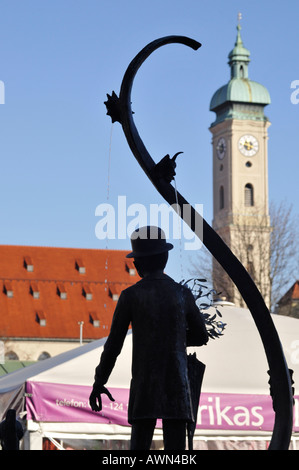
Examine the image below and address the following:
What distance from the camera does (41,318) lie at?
8588 cm

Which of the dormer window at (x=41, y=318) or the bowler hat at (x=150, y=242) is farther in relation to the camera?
the dormer window at (x=41, y=318)

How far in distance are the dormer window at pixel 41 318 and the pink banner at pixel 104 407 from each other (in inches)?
2952

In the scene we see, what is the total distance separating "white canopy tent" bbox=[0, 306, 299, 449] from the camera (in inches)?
434

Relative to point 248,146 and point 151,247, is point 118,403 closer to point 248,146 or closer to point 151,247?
point 151,247

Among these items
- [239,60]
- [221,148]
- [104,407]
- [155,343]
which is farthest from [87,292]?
[155,343]

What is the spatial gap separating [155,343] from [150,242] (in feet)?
1.79

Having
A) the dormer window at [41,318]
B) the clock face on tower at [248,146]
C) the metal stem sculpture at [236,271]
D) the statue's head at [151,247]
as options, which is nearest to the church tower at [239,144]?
the clock face on tower at [248,146]

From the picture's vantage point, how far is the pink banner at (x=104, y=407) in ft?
36.1

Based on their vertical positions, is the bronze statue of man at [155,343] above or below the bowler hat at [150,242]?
below

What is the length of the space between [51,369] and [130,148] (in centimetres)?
544

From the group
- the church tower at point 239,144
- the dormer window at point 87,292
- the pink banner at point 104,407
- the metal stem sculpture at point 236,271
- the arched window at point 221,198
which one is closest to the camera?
the metal stem sculpture at point 236,271

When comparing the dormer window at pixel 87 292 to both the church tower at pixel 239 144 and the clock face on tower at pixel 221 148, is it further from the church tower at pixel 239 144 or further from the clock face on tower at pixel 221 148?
the clock face on tower at pixel 221 148

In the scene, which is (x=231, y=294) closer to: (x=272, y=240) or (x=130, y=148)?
(x=272, y=240)

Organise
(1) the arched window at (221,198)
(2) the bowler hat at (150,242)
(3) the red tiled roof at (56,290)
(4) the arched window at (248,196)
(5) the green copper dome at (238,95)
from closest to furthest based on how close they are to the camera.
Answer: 1. (2) the bowler hat at (150,242)
2. (3) the red tiled roof at (56,290)
3. (4) the arched window at (248,196)
4. (1) the arched window at (221,198)
5. (5) the green copper dome at (238,95)
